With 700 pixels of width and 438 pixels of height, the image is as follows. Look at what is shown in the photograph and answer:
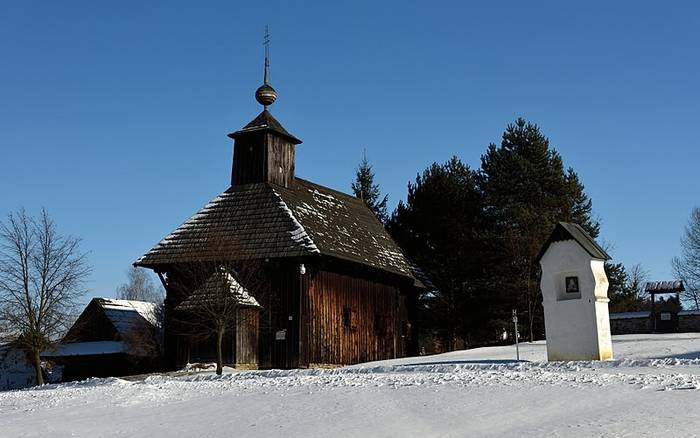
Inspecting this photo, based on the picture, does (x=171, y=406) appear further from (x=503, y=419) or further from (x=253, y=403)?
(x=503, y=419)

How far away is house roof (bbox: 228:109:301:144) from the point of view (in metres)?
35.1

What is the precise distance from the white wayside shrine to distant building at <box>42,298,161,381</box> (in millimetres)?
20823

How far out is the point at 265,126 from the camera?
115 feet

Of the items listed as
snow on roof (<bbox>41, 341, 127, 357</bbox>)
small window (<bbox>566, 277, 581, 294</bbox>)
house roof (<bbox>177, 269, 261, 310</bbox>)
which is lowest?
snow on roof (<bbox>41, 341, 127, 357</bbox>)

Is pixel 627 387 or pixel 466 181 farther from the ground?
pixel 466 181

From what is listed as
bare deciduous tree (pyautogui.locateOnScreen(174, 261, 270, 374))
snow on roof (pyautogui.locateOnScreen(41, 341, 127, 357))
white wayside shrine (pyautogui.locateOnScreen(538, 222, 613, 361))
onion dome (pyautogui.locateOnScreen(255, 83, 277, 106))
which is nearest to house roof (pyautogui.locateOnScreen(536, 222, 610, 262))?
white wayside shrine (pyautogui.locateOnScreen(538, 222, 613, 361))

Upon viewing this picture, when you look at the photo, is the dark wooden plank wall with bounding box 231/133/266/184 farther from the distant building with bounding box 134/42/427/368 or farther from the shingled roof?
the shingled roof

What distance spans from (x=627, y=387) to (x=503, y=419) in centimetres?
345

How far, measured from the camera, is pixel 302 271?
98.7ft

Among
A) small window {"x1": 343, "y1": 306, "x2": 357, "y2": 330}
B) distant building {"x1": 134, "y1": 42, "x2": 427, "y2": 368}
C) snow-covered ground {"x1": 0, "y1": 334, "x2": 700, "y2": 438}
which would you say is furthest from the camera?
small window {"x1": 343, "y1": 306, "x2": 357, "y2": 330}

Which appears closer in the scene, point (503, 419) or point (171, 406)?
point (503, 419)

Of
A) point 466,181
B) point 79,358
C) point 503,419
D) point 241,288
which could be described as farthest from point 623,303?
point 503,419

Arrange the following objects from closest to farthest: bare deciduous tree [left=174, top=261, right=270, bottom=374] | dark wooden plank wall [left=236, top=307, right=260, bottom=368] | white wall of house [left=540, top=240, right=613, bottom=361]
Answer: white wall of house [left=540, top=240, right=613, bottom=361] → bare deciduous tree [left=174, top=261, right=270, bottom=374] → dark wooden plank wall [left=236, top=307, right=260, bottom=368]

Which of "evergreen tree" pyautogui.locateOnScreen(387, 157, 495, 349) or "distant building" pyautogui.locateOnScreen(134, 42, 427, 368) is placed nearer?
"distant building" pyautogui.locateOnScreen(134, 42, 427, 368)
